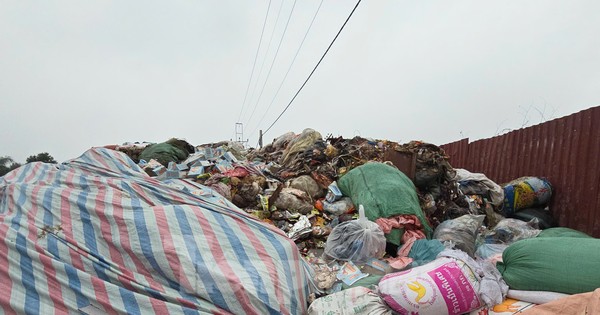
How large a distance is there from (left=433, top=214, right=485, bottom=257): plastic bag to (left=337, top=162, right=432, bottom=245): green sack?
168mm

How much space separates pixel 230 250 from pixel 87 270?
29.5 inches

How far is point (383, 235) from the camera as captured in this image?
2.53 m

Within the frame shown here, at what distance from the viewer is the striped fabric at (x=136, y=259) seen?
1.65 m

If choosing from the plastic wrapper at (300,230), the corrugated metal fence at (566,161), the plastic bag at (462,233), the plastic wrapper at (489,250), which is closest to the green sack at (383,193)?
the plastic bag at (462,233)

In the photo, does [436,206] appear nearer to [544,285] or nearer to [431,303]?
[544,285]

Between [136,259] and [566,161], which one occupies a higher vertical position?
[566,161]

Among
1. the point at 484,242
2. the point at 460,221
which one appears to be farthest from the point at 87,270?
the point at 484,242

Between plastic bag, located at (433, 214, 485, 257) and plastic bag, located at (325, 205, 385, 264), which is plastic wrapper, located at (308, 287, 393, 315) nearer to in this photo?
plastic bag, located at (325, 205, 385, 264)

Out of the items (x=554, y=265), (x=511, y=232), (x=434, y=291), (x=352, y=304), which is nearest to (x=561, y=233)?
(x=511, y=232)

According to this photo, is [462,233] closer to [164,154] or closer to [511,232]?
[511,232]

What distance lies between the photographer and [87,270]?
5.84ft

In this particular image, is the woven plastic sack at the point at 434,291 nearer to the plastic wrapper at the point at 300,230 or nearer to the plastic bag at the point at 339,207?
the plastic wrapper at the point at 300,230

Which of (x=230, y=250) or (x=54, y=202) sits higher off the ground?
(x=54, y=202)

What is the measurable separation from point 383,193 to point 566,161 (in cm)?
186
